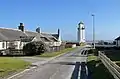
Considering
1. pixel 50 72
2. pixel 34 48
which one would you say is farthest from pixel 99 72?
pixel 34 48

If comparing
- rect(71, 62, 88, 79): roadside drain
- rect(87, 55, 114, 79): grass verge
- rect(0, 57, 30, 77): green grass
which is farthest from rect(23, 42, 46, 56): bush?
rect(71, 62, 88, 79): roadside drain

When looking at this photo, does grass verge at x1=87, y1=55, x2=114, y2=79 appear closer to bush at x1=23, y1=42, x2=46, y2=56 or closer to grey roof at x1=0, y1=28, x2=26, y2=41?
bush at x1=23, y1=42, x2=46, y2=56

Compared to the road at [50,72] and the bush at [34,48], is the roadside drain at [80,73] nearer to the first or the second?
the road at [50,72]

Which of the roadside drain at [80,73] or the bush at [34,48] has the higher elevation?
the bush at [34,48]

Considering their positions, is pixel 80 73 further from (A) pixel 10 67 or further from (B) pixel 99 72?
(A) pixel 10 67

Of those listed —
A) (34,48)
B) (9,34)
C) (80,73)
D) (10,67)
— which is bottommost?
(80,73)

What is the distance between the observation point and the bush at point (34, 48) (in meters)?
61.1

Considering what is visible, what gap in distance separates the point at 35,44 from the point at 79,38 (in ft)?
400

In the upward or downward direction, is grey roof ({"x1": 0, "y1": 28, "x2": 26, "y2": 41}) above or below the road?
above

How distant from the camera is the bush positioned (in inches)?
2404

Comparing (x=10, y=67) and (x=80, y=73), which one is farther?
(x=10, y=67)

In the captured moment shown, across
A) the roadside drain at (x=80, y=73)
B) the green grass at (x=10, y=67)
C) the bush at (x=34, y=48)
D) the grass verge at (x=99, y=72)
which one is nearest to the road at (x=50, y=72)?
the roadside drain at (x=80, y=73)

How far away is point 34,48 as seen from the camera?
60.9m

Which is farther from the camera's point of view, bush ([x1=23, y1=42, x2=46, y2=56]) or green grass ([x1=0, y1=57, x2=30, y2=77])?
bush ([x1=23, y1=42, x2=46, y2=56])
